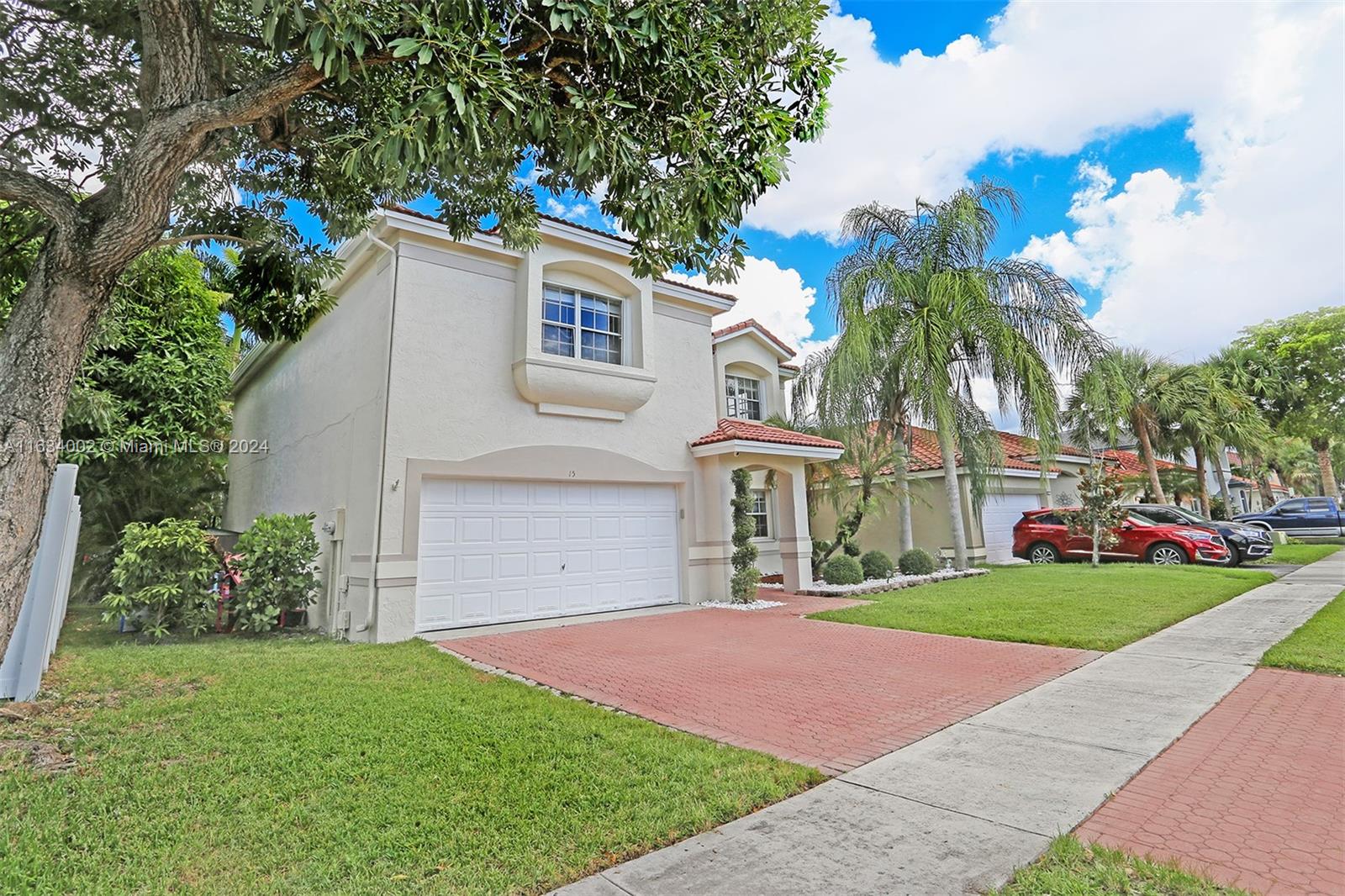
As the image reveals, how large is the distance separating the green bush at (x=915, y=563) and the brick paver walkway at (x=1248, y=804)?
34.7 feet

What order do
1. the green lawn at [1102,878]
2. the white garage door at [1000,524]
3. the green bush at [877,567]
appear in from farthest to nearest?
the white garage door at [1000,524] < the green bush at [877,567] < the green lawn at [1102,878]

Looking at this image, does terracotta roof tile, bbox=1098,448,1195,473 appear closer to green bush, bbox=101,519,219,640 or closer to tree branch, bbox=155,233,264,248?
tree branch, bbox=155,233,264,248

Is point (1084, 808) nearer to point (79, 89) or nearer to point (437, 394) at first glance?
point (437, 394)

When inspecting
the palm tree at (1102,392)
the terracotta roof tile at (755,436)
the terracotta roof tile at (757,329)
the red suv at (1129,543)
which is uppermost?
the terracotta roof tile at (757,329)

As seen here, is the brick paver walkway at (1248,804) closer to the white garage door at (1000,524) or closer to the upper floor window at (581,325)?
the upper floor window at (581,325)

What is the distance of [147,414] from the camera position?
1380cm

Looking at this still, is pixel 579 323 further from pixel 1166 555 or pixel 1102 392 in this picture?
pixel 1166 555

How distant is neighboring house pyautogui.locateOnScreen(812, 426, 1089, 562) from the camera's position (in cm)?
1934

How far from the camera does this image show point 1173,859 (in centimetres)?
301

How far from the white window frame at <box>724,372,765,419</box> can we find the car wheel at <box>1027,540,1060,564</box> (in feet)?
32.0

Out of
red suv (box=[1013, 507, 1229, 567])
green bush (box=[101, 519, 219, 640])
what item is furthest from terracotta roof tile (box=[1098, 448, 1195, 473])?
green bush (box=[101, 519, 219, 640])

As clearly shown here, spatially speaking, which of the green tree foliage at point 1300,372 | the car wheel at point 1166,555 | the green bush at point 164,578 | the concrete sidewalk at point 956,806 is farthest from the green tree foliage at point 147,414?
the green tree foliage at point 1300,372

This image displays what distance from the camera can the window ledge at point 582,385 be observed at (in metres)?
10.9

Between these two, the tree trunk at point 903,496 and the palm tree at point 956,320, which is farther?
the tree trunk at point 903,496
